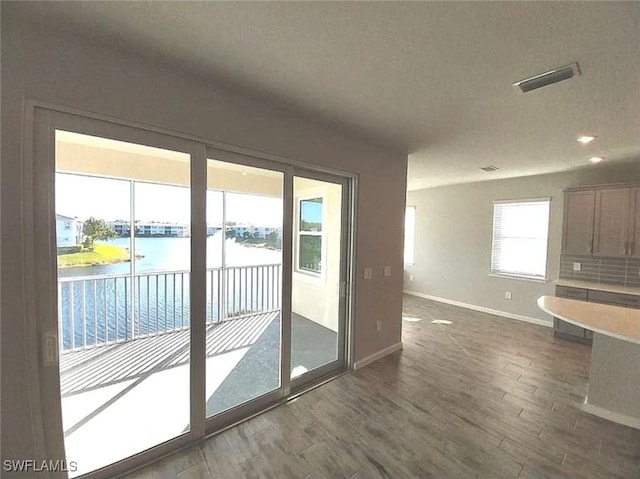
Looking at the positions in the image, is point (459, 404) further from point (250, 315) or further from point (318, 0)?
point (318, 0)

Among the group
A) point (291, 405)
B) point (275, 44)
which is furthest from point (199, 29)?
point (291, 405)

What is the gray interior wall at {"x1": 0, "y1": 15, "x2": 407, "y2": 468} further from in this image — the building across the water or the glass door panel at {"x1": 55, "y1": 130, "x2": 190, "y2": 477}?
the building across the water

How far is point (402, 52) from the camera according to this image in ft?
5.21

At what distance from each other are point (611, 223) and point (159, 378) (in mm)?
6013

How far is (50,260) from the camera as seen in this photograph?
151cm

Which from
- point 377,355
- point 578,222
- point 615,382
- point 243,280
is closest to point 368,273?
point 377,355

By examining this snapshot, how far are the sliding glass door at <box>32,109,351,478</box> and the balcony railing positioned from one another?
2 cm

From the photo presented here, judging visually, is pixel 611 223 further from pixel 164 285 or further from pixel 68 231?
pixel 68 231

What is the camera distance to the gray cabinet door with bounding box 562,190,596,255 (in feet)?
13.6

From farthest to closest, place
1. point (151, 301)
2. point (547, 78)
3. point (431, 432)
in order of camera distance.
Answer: point (151, 301)
point (431, 432)
point (547, 78)

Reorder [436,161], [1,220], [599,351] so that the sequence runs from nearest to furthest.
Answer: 1. [1,220]
2. [599,351]
3. [436,161]

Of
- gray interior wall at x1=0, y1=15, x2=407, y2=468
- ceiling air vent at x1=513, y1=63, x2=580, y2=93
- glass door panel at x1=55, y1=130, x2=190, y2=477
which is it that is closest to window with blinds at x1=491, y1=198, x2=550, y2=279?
ceiling air vent at x1=513, y1=63, x2=580, y2=93

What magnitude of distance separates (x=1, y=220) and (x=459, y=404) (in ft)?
11.4

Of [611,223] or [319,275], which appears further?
[611,223]
